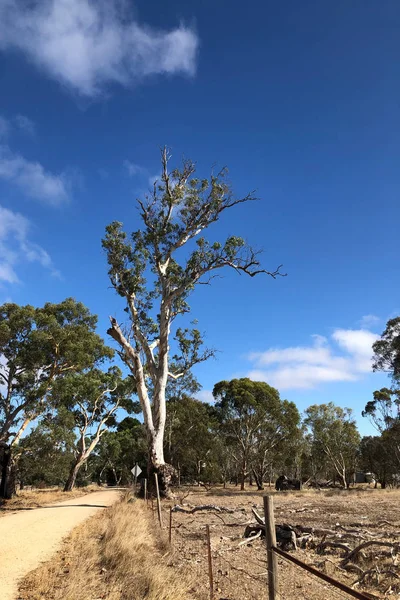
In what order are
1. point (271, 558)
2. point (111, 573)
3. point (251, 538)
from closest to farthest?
1. point (271, 558)
2. point (111, 573)
3. point (251, 538)

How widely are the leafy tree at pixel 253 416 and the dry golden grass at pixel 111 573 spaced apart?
32.7m

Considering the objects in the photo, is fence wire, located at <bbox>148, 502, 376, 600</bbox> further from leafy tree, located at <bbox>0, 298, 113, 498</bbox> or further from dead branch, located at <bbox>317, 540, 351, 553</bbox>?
leafy tree, located at <bbox>0, 298, 113, 498</bbox>

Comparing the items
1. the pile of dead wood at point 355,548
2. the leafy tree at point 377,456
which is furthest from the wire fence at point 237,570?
the leafy tree at point 377,456

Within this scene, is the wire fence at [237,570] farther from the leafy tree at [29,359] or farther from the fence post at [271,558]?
the leafy tree at [29,359]

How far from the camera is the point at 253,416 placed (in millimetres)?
42000

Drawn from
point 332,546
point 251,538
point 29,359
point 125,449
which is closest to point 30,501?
point 29,359

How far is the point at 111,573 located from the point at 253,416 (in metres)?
36.4

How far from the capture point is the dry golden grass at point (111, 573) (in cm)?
577

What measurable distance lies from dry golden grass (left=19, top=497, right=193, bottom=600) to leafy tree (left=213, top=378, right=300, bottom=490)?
107 feet

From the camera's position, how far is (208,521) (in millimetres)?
13594

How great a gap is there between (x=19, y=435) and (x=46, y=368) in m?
4.43

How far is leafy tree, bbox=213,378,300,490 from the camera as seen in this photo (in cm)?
4162

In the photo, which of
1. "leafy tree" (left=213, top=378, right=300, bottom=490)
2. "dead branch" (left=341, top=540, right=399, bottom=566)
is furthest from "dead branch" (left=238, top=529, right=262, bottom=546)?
"leafy tree" (left=213, top=378, right=300, bottom=490)

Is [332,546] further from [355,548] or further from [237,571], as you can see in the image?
[237,571]
